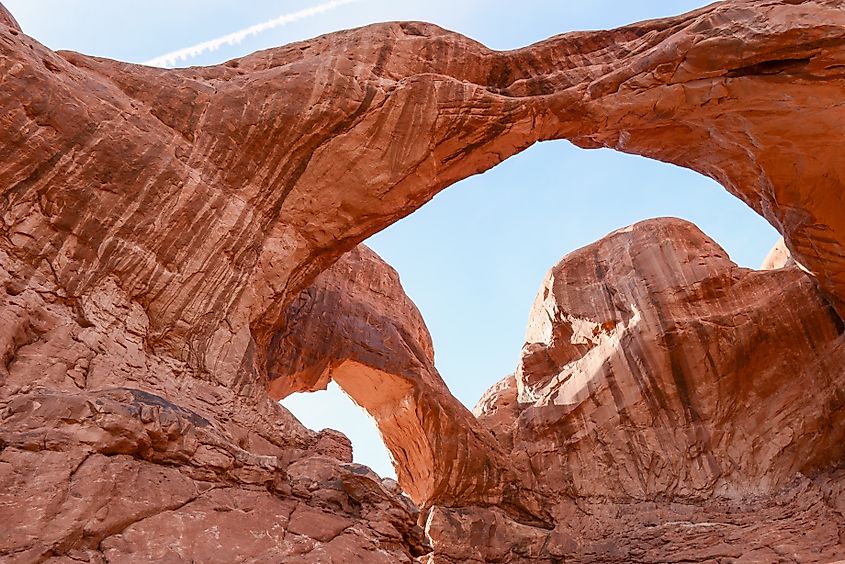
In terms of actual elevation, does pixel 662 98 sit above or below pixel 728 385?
above

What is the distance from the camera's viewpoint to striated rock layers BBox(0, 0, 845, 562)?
668 cm

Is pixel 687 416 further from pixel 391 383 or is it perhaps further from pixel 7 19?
pixel 7 19

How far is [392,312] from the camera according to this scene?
18.1m

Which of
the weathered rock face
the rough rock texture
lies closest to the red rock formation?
the weathered rock face

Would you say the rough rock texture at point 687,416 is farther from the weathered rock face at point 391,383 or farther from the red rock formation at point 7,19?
the red rock formation at point 7,19

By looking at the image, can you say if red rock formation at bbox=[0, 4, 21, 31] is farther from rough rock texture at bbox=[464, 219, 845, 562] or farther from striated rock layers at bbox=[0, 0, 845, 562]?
rough rock texture at bbox=[464, 219, 845, 562]

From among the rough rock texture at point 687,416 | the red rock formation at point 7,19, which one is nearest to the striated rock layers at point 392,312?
the rough rock texture at point 687,416

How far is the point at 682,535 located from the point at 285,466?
31.7 ft

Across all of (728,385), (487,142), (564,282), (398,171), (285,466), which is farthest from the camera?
(564,282)

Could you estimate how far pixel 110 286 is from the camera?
8.71 m

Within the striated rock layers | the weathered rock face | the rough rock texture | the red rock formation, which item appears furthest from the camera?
the weathered rock face

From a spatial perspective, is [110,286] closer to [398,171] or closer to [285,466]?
[285,466]

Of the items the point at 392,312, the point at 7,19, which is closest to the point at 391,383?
the point at 392,312

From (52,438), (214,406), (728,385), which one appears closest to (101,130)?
(214,406)
